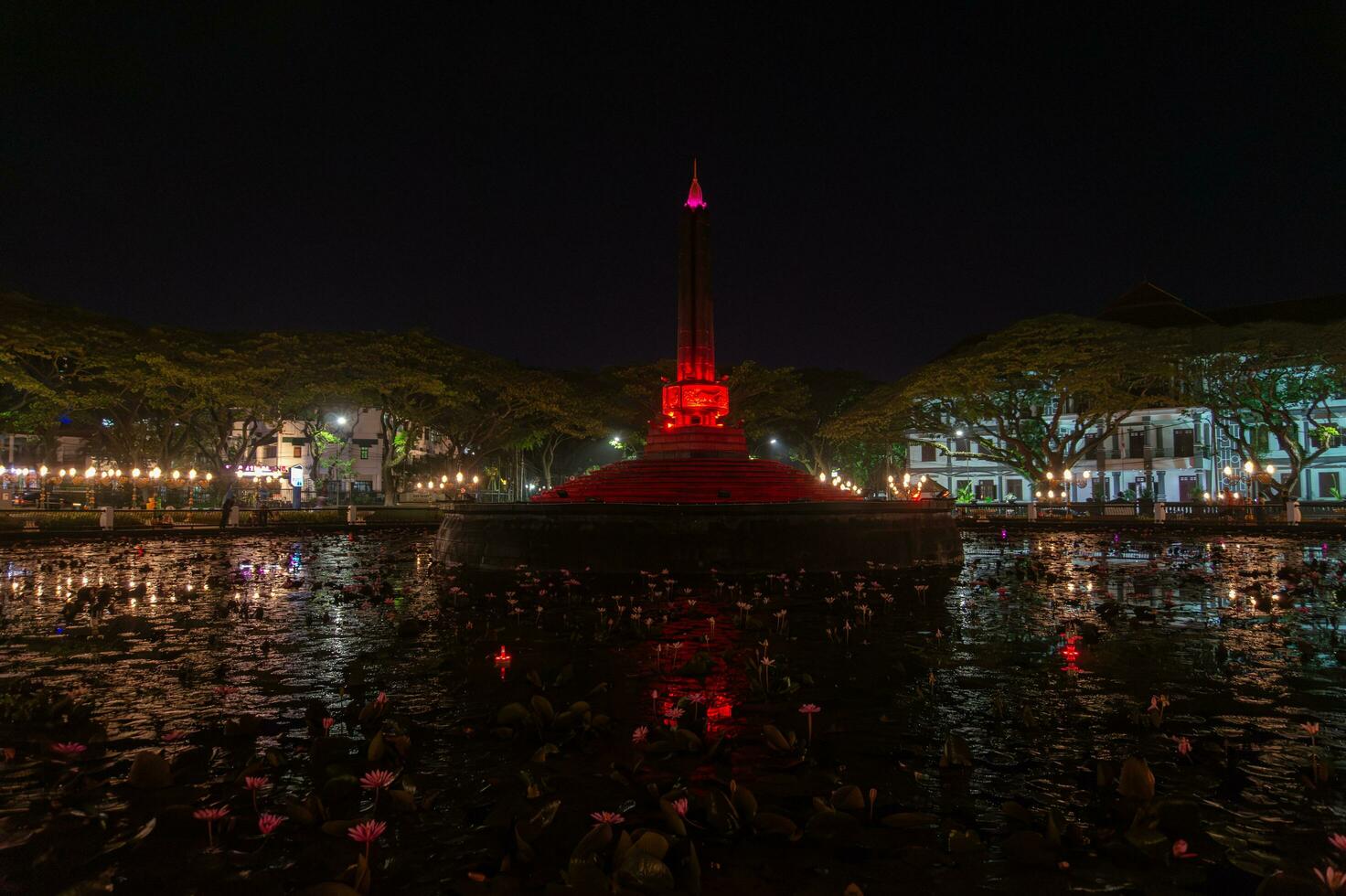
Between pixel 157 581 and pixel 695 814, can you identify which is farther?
pixel 157 581

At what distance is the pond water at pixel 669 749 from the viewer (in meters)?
4.02

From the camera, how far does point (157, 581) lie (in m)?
15.7

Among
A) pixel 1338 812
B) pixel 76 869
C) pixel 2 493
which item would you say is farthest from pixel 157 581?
pixel 2 493

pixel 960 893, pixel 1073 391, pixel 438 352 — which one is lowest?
pixel 960 893

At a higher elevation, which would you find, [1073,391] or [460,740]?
[1073,391]

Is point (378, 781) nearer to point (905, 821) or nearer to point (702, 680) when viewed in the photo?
point (905, 821)

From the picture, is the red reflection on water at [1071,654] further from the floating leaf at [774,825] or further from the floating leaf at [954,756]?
the floating leaf at [774,825]

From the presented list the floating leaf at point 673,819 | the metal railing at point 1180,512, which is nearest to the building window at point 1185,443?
the metal railing at point 1180,512

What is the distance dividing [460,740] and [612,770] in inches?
57.0

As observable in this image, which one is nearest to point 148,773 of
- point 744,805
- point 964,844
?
point 744,805

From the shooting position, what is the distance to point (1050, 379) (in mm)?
42906

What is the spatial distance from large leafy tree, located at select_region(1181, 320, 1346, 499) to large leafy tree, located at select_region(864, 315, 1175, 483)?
169 centimetres

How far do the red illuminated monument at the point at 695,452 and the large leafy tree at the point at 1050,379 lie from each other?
1855cm

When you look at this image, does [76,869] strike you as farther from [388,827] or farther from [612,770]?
[612,770]
